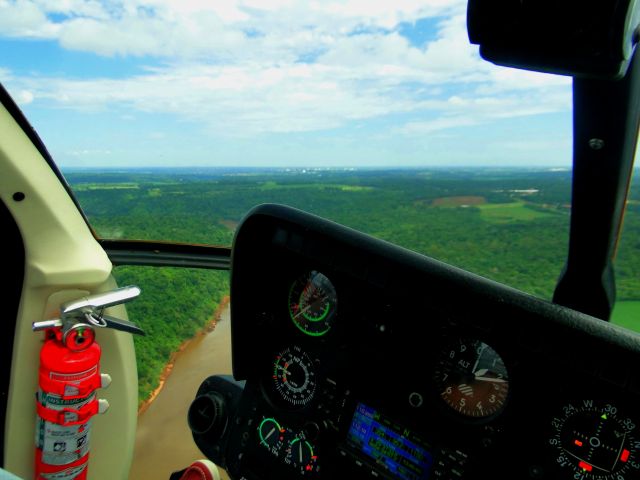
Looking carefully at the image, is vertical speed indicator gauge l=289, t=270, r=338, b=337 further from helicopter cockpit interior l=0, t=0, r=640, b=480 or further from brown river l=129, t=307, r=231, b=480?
brown river l=129, t=307, r=231, b=480

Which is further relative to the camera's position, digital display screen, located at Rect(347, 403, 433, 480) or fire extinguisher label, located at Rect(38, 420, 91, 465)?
fire extinguisher label, located at Rect(38, 420, 91, 465)

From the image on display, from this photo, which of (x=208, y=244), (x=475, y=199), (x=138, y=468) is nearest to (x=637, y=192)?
(x=475, y=199)

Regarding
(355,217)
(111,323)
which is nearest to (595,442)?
(355,217)

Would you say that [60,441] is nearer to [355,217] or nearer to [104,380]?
[104,380]

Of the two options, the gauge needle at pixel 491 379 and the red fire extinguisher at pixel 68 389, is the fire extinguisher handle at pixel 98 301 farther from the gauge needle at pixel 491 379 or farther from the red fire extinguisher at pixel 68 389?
the gauge needle at pixel 491 379

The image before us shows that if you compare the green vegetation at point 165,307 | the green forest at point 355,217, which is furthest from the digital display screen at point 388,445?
the green vegetation at point 165,307

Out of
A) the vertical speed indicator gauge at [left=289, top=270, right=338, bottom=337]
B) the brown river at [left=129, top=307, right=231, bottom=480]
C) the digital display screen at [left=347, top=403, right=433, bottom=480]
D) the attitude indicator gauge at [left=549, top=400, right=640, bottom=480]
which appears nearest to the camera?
the attitude indicator gauge at [left=549, top=400, right=640, bottom=480]

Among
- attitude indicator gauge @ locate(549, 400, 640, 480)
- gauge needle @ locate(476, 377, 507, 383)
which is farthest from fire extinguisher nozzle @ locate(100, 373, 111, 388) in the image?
attitude indicator gauge @ locate(549, 400, 640, 480)
